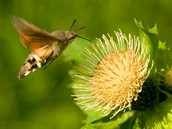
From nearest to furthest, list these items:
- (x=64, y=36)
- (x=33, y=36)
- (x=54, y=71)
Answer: (x=33, y=36), (x=64, y=36), (x=54, y=71)

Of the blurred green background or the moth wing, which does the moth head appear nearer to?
the moth wing

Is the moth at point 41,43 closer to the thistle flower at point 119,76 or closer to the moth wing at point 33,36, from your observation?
the moth wing at point 33,36

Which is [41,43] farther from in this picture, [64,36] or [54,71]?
[54,71]

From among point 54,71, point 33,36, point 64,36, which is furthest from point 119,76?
point 54,71

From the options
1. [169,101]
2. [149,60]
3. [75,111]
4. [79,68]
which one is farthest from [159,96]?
[75,111]

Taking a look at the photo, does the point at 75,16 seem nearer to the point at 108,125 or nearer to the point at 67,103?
the point at 67,103

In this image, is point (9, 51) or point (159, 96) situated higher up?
point (9, 51)

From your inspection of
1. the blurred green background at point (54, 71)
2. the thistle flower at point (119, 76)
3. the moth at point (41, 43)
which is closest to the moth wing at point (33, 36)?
the moth at point (41, 43)
